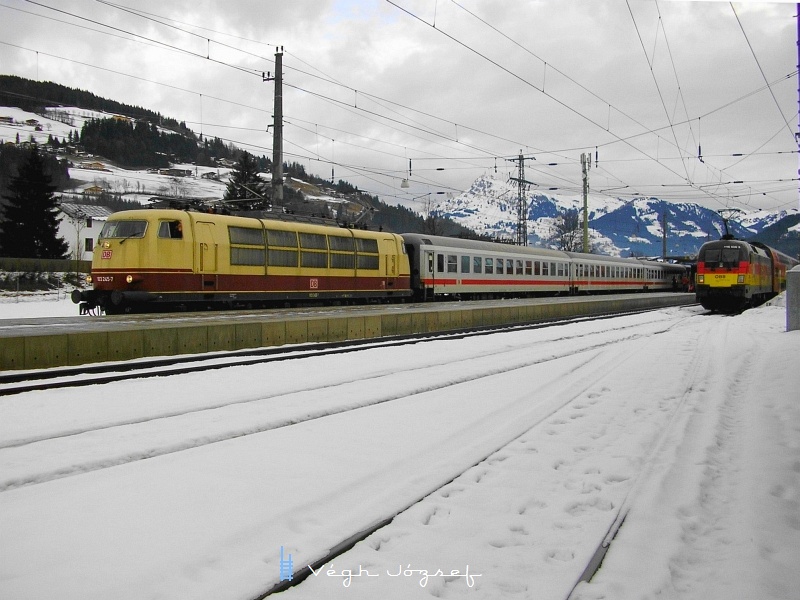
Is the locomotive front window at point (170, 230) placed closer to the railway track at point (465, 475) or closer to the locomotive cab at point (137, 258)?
the locomotive cab at point (137, 258)

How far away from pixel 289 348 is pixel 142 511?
29.9 feet

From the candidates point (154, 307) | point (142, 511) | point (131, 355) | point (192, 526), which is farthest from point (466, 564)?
point (154, 307)

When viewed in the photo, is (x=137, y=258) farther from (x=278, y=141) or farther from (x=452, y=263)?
(x=452, y=263)

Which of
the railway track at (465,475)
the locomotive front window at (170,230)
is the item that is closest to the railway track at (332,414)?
the railway track at (465,475)

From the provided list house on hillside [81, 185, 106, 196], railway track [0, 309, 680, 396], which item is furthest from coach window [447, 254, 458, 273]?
house on hillside [81, 185, 106, 196]

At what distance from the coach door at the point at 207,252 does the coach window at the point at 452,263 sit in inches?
552

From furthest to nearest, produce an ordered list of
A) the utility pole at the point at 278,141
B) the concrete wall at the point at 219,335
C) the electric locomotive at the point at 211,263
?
1. the utility pole at the point at 278,141
2. the electric locomotive at the point at 211,263
3. the concrete wall at the point at 219,335

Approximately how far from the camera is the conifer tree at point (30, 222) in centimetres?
5406

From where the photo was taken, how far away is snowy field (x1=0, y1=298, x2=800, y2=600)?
353 cm

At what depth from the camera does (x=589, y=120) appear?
28.2 meters

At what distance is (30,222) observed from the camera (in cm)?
5491

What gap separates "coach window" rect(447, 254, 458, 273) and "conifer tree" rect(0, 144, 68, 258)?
40.8m

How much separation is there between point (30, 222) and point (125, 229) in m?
45.1

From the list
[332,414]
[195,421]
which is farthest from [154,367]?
[332,414]
